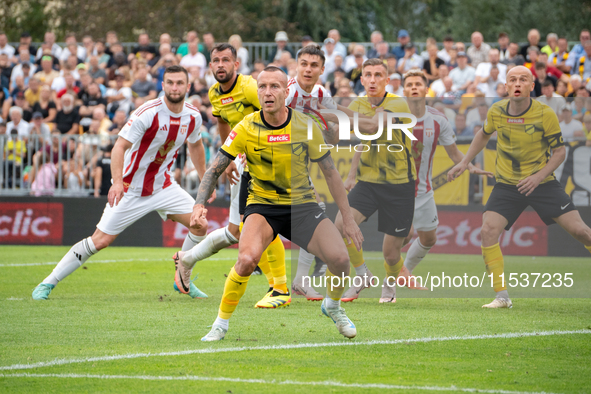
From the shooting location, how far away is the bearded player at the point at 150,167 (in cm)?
853

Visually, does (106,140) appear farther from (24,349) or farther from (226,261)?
(24,349)

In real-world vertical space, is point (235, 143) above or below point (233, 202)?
above

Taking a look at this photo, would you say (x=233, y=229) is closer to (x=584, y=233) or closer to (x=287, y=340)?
(x=287, y=340)

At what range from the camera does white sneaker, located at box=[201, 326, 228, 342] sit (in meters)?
6.07

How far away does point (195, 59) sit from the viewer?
1969 centimetres

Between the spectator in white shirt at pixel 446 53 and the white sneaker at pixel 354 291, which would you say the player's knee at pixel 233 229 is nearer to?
the white sneaker at pixel 354 291

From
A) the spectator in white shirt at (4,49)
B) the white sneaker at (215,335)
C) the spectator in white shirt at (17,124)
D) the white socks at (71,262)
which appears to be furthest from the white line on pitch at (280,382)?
the spectator in white shirt at (4,49)

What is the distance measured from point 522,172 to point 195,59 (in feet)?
42.2

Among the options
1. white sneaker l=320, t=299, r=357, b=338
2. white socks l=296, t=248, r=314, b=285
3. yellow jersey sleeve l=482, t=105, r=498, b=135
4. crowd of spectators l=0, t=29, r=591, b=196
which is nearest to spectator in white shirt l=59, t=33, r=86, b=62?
crowd of spectators l=0, t=29, r=591, b=196

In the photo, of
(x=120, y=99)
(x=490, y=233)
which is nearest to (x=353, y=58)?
(x=120, y=99)

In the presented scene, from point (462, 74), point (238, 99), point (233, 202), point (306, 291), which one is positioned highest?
point (462, 74)

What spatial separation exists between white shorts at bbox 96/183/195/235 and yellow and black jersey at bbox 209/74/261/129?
108 cm

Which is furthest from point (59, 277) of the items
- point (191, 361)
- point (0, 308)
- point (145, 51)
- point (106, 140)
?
point (145, 51)

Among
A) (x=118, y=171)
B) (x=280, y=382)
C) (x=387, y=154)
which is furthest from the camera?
(x=387, y=154)
